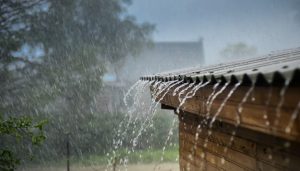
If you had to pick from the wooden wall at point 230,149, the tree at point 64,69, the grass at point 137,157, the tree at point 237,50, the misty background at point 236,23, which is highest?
the misty background at point 236,23

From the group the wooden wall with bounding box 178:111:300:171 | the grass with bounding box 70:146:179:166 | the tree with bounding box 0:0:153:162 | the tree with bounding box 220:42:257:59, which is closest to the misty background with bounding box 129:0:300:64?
the tree with bounding box 220:42:257:59

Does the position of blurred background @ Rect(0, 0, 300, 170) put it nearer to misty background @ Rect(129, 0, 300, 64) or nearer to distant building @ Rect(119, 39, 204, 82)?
misty background @ Rect(129, 0, 300, 64)

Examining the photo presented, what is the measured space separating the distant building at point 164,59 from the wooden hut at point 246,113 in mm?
26115

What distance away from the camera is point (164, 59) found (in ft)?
130

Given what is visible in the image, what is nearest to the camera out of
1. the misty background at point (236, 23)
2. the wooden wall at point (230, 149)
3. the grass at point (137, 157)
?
the wooden wall at point (230, 149)

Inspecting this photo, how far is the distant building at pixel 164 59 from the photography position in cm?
3236

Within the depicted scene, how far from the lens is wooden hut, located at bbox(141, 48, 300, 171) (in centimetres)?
186

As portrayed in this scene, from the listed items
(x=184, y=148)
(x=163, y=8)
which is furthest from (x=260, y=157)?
(x=163, y=8)

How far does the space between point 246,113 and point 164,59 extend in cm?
3745

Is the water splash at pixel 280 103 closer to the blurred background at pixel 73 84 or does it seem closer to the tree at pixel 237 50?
the blurred background at pixel 73 84

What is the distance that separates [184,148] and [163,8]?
134 m

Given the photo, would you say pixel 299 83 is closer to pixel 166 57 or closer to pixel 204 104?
pixel 204 104

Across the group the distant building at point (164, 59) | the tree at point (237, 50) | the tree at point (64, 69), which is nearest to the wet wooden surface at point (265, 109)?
the tree at point (64, 69)

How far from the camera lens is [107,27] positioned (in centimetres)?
2202
